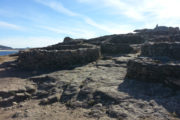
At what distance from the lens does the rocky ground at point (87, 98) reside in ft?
17.3

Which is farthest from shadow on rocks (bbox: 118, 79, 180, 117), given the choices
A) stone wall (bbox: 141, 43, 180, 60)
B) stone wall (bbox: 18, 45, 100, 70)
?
stone wall (bbox: 18, 45, 100, 70)

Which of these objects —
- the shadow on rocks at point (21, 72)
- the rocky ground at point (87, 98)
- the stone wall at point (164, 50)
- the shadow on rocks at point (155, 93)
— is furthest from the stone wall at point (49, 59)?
the shadow on rocks at point (155, 93)

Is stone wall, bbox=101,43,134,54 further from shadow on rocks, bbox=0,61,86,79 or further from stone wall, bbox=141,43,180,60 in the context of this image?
shadow on rocks, bbox=0,61,86,79

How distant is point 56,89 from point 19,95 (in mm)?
1654

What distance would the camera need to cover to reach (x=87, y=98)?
649cm

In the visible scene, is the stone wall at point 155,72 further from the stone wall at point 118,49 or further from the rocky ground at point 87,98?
the stone wall at point 118,49


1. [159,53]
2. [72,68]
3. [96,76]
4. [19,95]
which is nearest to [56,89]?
[19,95]

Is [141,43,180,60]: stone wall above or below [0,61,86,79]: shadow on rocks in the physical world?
above

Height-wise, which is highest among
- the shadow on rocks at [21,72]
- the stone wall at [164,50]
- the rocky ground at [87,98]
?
the stone wall at [164,50]

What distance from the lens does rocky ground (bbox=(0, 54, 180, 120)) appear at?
5281 mm

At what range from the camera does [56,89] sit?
783 cm

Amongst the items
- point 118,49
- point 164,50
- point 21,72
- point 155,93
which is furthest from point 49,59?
point 164,50

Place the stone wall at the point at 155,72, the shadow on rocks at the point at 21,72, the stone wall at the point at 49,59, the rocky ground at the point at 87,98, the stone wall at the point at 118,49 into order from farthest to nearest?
the stone wall at the point at 118,49 < the stone wall at the point at 49,59 < the shadow on rocks at the point at 21,72 < the stone wall at the point at 155,72 < the rocky ground at the point at 87,98

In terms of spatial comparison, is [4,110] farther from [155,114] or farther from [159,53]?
[159,53]
